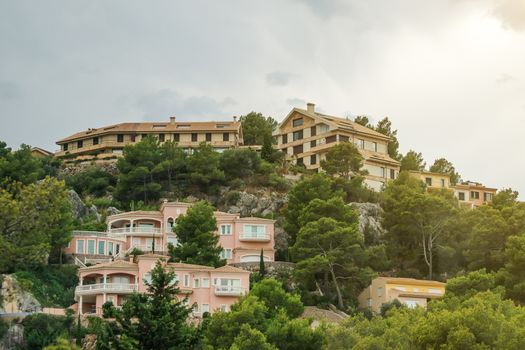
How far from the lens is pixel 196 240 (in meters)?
76.6

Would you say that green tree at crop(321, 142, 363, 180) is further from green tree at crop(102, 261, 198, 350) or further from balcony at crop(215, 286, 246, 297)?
green tree at crop(102, 261, 198, 350)

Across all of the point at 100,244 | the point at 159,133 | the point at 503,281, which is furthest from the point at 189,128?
the point at 503,281

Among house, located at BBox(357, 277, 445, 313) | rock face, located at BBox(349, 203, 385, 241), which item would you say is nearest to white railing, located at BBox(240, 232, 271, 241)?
rock face, located at BBox(349, 203, 385, 241)

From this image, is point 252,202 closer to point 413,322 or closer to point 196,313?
point 196,313

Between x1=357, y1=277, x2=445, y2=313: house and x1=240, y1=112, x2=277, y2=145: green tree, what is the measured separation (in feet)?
144

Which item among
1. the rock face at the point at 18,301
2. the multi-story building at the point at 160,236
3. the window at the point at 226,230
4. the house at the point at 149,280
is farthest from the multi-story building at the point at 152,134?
the rock face at the point at 18,301

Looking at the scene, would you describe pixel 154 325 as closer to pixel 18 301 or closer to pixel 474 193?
pixel 18 301

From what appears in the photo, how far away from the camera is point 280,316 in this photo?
195 ft

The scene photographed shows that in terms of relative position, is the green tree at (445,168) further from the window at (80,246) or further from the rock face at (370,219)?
the window at (80,246)

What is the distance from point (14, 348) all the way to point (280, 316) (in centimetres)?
1728

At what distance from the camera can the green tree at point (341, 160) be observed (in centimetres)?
9331

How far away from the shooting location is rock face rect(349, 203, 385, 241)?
85125 mm

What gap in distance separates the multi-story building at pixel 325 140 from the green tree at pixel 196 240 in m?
25.7

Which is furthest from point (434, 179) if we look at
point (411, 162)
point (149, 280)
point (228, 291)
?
point (149, 280)
